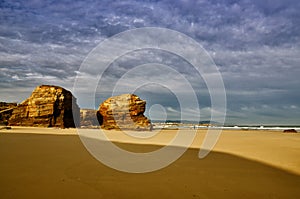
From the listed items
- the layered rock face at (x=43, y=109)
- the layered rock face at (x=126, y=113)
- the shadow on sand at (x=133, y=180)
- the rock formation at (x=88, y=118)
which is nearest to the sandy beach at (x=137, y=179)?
the shadow on sand at (x=133, y=180)

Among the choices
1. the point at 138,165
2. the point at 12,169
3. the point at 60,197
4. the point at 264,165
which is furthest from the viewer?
the point at 264,165

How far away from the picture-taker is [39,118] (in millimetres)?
18797

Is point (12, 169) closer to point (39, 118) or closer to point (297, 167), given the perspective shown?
point (297, 167)

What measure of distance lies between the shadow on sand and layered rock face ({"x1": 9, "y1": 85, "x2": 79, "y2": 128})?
15.2m

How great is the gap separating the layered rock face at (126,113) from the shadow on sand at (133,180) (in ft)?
46.0

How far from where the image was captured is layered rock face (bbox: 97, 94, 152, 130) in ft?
61.0

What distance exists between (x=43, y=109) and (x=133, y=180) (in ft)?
58.8

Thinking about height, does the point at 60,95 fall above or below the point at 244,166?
above

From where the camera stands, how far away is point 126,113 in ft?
62.6

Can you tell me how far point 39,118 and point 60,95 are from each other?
2.65m

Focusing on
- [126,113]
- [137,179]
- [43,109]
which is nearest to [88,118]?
[43,109]

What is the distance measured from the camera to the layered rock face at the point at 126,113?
61.0 feet

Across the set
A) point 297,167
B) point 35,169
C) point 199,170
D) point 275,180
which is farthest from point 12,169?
point 297,167

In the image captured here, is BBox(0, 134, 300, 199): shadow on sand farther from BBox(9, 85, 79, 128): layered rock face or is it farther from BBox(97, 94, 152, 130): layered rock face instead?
BBox(9, 85, 79, 128): layered rock face
